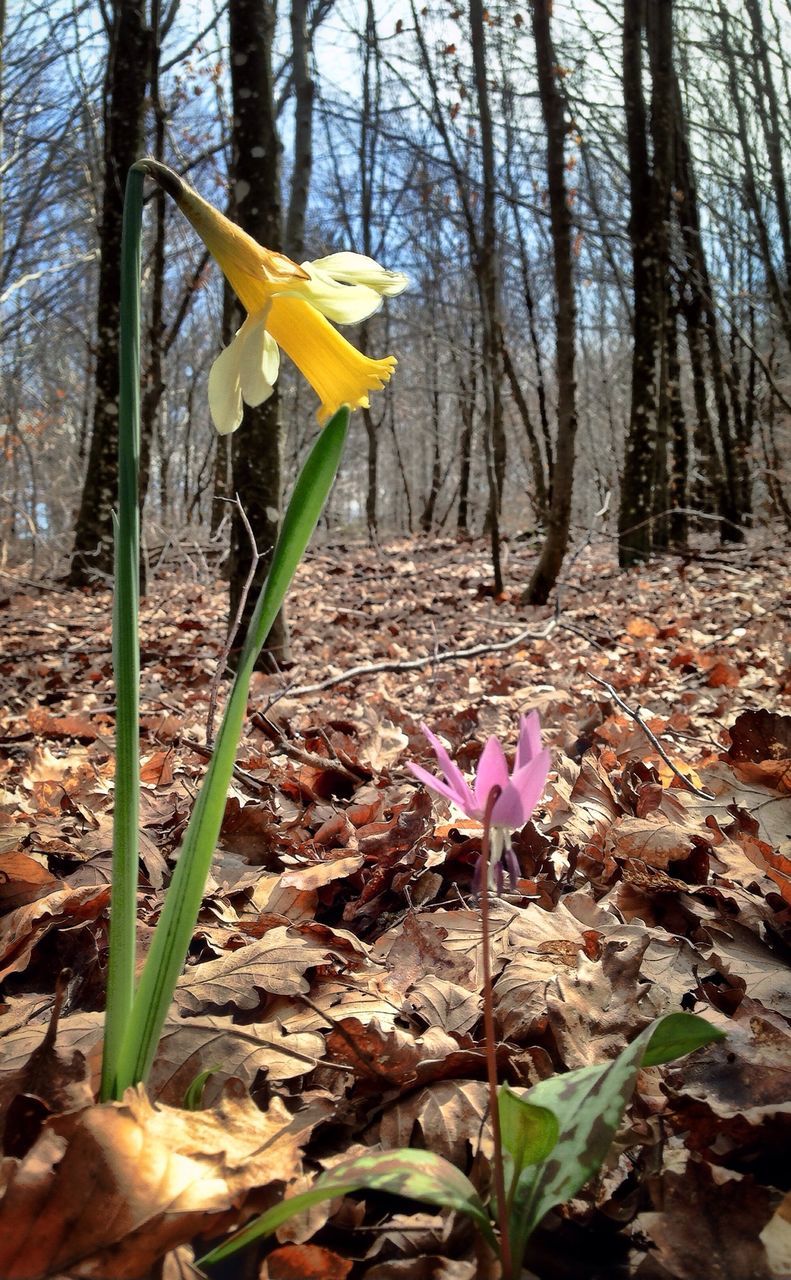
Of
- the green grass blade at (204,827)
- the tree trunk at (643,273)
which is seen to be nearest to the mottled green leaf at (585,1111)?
the green grass blade at (204,827)

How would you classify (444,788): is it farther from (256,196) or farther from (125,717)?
(256,196)

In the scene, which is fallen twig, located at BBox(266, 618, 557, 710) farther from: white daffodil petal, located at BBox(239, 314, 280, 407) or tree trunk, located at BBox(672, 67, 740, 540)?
tree trunk, located at BBox(672, 67, 740, 540)

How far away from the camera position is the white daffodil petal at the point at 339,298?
2.81 ft

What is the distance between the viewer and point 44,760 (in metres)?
2.47

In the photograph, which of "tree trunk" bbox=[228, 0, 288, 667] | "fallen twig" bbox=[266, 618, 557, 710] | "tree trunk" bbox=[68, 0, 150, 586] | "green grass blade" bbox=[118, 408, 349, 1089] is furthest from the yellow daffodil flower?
"tree trunk" bbox=[68, 0, 150, 586]

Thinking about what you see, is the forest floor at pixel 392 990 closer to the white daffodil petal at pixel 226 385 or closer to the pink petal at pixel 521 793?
the pink petal at pixel 521 793

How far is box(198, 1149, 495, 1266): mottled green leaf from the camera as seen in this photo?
602 mm

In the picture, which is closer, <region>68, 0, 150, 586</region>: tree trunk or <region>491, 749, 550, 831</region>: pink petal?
<region>491, 749, 550, 831</region>: pink petal

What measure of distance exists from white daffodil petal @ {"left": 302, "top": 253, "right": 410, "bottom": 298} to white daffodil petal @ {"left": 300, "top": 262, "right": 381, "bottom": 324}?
0.01 meters

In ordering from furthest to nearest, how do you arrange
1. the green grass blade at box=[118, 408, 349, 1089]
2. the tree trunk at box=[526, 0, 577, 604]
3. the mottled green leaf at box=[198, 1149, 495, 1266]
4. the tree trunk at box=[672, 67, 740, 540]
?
the tree trunk at box=[672, 67, 740, 540] < the tree trunk at box=[526, 0, 577, 604] < the green grass blade at box=[118, 408, 349, 1089] < the mottled green leaf at box=[198, 1149, 495, 1266]

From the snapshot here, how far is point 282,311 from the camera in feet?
2.90

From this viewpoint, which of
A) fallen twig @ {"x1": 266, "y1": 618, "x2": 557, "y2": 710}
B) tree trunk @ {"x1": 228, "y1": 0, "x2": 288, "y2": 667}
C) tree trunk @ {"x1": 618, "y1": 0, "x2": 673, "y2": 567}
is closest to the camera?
fallen twig @ {"x1": 266, "y1": 618, "x2": 557, "y2": 710}

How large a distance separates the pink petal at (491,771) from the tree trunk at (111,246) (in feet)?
23.4

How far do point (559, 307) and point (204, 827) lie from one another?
6570 mm
